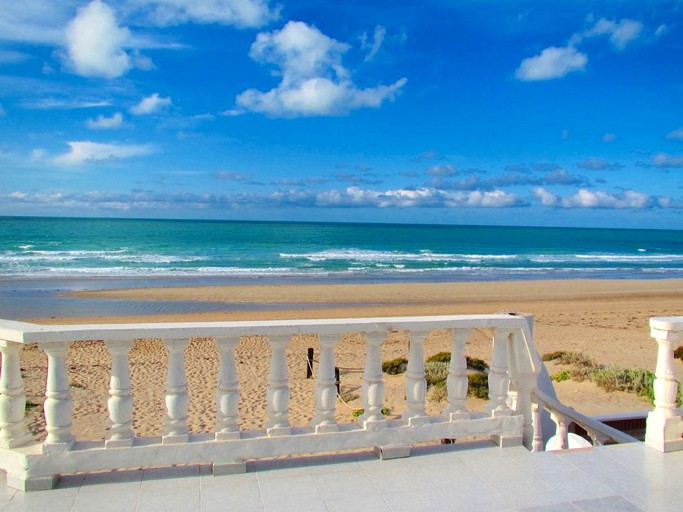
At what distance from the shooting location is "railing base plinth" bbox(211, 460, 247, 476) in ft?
11.4

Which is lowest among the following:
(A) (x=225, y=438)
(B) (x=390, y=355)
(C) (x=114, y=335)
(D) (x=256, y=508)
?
(B) (x=390, y=355)

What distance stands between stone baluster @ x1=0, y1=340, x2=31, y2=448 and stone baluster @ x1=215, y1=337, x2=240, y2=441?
3.88 feet

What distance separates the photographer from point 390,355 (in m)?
13.2

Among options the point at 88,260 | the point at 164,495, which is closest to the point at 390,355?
the point at 164,495

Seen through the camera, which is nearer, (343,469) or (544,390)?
(343,469)

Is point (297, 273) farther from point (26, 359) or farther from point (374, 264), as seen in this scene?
point (26, 359)

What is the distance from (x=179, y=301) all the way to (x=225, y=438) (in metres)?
19.2

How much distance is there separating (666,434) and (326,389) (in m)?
2.70

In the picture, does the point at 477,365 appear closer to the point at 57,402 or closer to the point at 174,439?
the point at 174,439

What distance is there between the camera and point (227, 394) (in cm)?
348

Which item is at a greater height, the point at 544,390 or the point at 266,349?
the point at 544,390

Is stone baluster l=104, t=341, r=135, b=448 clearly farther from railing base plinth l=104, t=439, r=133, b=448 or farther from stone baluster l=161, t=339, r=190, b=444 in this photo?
stone baluster l=161, t=339, r=190, b=444

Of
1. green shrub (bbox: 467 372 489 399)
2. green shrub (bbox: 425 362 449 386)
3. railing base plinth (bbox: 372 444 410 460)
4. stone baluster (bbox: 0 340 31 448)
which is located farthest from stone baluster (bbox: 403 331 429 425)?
green shrub (bbox: 425 362 449 386)

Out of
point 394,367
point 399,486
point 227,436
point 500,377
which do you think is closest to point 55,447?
point 227,436
